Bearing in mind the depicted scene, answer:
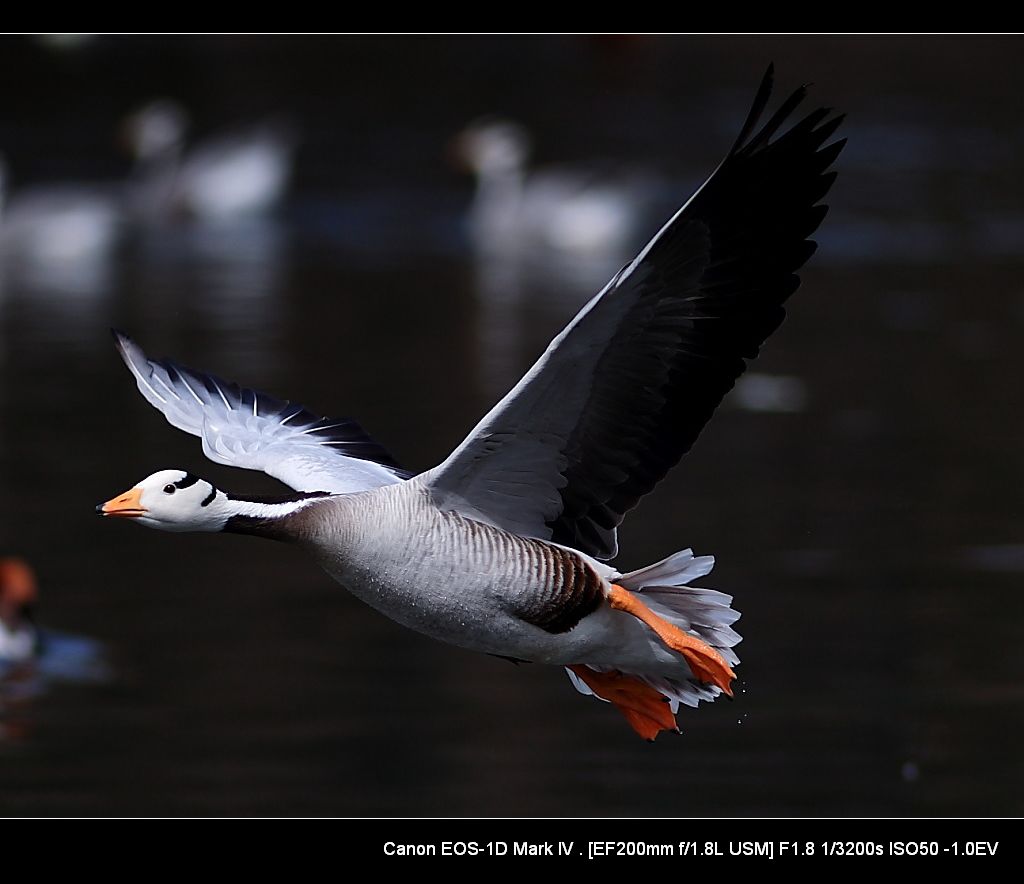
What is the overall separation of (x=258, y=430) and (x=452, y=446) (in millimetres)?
7530

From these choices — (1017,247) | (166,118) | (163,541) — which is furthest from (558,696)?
(166,118)

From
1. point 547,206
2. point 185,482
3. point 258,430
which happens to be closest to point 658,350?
point 185,482

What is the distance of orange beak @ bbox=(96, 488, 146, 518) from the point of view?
18.9ft

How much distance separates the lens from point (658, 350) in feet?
19.2

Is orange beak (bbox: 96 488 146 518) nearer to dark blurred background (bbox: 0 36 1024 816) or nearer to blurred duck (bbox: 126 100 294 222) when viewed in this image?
dark blurred background (bbox: 0 36 1024 816)

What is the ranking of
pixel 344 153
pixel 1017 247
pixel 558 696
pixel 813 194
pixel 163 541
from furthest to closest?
1. pixel 344 153
2. pixel 1017 247
3. pixel 163 541
4. pixel 558 696
5. pixel 813 194

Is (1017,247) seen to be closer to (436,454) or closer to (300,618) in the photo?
(436,454)

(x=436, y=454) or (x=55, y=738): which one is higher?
(x=436, y=454)

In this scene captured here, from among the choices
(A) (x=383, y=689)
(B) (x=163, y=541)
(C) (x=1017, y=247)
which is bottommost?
(A) (x=383, y=689)

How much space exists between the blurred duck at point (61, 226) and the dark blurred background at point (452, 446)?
56 millimetres

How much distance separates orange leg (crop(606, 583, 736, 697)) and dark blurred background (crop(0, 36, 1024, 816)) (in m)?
2.84

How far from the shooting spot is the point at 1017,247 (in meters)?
23.7

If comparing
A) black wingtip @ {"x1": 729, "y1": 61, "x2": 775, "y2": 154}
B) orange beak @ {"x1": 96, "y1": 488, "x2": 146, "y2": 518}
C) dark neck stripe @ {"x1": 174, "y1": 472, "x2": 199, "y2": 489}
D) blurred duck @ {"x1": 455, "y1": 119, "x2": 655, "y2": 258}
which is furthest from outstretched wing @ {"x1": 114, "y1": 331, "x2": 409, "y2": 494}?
blurred duck @ {"x1": 455, "y1": 119, "x2": 655, "y2": 258}
